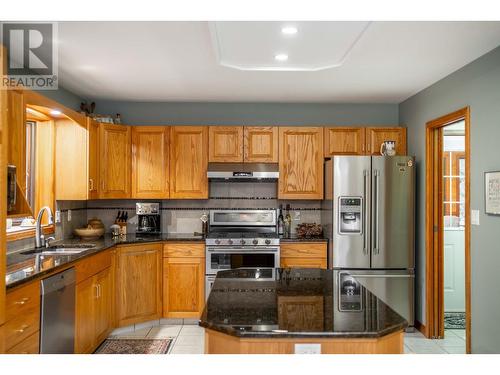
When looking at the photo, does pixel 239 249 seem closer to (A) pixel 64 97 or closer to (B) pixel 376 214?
(B) pixel 376 214

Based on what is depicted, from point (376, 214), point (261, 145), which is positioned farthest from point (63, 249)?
point (376, 214)

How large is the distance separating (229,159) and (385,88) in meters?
1.84

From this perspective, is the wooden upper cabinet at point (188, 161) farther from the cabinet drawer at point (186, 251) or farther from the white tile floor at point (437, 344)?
the white tile floor at point (437, 344)

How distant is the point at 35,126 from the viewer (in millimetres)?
4176

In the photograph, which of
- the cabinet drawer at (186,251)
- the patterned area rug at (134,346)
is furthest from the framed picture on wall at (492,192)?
the patterned area rug at (134,346)

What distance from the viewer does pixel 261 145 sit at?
4.91m

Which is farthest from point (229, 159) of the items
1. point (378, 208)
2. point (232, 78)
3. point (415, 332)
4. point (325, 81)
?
point (415, 332)

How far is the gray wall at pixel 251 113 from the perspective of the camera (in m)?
5.20

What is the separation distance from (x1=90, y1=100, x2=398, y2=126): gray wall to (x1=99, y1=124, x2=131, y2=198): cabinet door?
46 cm

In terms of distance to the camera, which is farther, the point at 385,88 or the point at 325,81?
the point at 385,88

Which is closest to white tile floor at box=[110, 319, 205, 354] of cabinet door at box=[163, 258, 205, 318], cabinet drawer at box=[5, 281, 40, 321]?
cabinet door at box=[163, 258, 205, 318]

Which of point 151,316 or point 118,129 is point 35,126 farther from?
point 151,316

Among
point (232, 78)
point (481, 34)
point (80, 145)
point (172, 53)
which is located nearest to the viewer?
point (481, 34)

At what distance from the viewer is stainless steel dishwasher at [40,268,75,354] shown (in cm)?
274
